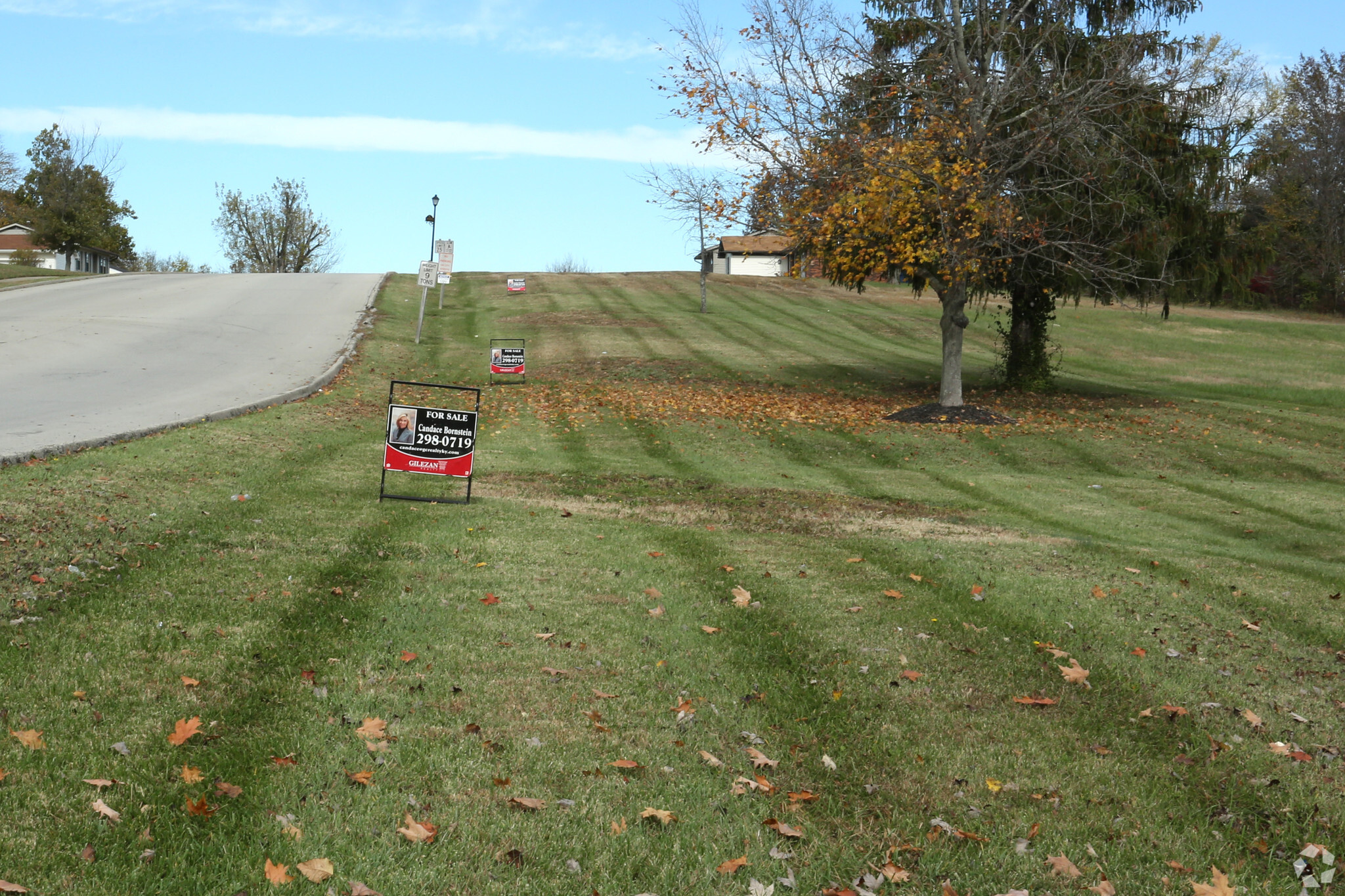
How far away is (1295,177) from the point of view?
65.1 metres

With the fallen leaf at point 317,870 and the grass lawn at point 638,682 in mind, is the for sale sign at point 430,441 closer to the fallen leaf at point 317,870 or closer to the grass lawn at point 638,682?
the grass lawn at point 638,682

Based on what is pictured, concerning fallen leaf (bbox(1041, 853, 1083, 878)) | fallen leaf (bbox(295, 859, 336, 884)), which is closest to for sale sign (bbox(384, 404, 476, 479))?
fallen leaf (bbox(295, 859, 336, 884))

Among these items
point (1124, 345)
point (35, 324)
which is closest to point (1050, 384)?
point (1124, 345)

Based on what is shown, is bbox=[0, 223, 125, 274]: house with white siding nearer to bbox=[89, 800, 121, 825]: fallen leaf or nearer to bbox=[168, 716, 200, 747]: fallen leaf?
bbox=[168, 716, 200, 747]: fallen leaf

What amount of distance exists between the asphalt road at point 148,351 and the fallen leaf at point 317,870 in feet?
30.5

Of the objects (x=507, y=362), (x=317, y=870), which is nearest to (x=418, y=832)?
(x=317, y=870)

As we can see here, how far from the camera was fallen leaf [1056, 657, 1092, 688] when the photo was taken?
6.73 m

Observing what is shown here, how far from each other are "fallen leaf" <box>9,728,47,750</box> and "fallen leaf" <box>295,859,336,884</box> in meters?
1.61

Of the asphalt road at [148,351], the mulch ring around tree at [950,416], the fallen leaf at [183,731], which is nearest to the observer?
the fallen leaf at [183,731]

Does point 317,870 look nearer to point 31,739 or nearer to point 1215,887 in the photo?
point 31,739

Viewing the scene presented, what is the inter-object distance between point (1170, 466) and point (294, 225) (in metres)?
89.5

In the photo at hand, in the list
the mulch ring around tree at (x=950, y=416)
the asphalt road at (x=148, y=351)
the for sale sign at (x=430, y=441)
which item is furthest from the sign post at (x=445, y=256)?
the for sale sign at (x=430, y=441)

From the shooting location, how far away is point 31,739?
15.8 feet

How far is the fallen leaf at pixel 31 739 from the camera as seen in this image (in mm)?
4773
